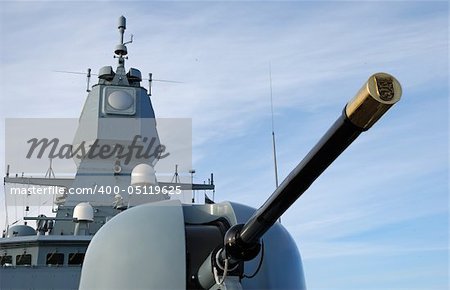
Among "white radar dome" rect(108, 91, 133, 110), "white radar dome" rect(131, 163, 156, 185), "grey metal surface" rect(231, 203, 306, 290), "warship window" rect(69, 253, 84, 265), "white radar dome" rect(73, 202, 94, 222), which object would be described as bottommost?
"grey metal surface" rect(231, 203, 306, 290)

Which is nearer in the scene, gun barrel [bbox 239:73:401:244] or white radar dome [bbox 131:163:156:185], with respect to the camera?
gun barrel [bbox 239:73:401:244]

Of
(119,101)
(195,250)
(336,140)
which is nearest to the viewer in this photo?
(336,140)

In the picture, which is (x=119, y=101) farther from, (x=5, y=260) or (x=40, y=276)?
(x=40, y=276)

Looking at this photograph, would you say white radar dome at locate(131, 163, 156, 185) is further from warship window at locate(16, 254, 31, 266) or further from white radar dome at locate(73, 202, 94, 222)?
warship window at locate(16, 254, 31, 266)

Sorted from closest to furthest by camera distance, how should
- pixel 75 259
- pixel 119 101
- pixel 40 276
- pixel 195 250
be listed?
pixel 195 250, pixel 40 276, pixel 75 259, pixel 119 101

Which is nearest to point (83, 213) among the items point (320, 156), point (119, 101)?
point (119, 101)

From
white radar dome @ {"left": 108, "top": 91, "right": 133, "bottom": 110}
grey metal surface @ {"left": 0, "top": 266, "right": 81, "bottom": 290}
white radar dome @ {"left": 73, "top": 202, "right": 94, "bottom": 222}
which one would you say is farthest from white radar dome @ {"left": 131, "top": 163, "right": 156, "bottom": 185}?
white radar dome @ {"left": 108, "top": 91, "right": 133, "bottom": 110}

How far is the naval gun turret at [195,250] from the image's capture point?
6.71 feet

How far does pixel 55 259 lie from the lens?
809cm

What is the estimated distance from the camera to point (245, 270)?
2.50m

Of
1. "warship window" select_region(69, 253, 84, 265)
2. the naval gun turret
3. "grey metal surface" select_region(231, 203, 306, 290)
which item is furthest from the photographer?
"warship window" select_region(69, 253, 84, 265)

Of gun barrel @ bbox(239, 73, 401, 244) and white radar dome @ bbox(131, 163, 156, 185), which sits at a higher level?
white radar dome @ bbox(131, 163, 156, 185)

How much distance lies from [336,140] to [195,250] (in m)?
1.32

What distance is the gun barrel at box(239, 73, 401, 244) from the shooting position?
4.17ft
